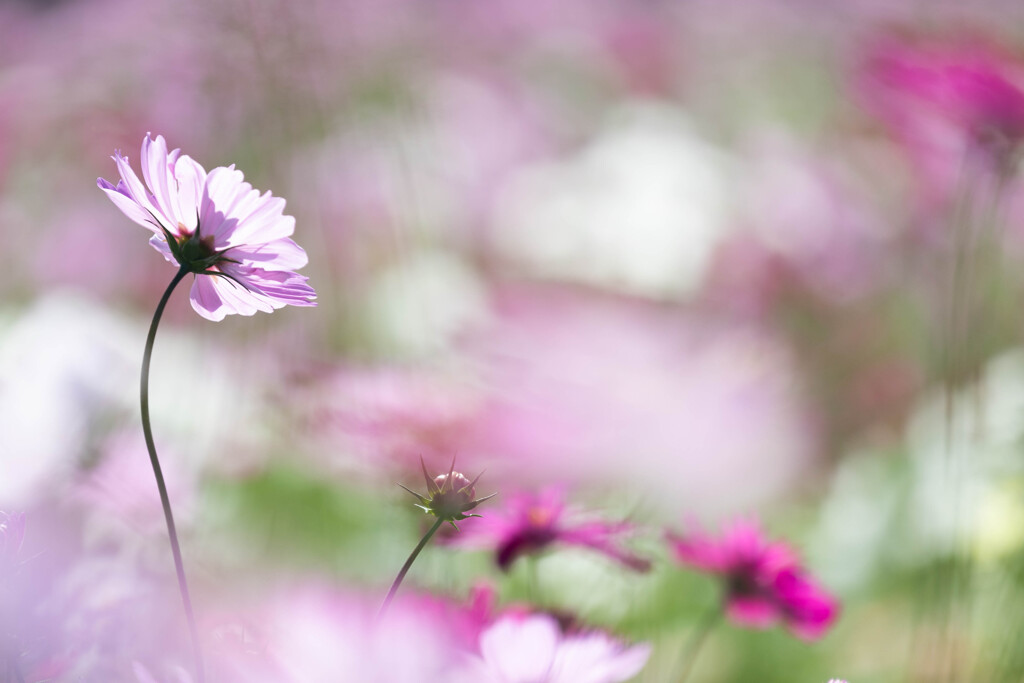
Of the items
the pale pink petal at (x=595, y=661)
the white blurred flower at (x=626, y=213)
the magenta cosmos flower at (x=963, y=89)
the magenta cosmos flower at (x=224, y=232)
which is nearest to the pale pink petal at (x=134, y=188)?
the magenta cosmos flower at (x=224, y=232)

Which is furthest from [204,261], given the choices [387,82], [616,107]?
[616,107]

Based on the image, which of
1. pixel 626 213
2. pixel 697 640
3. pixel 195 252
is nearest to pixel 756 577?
pixel 697 640

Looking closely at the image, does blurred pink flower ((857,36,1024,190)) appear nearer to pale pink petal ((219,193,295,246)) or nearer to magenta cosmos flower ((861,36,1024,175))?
magenta cosmos flower ((861,36,1024,175))

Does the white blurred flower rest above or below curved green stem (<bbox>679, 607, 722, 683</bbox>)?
above

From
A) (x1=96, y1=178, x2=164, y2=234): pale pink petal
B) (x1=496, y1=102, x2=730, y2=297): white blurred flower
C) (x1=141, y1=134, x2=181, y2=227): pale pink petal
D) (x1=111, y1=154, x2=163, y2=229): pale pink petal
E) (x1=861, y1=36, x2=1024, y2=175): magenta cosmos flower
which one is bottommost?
(x1=96, y1=178, x2=164, y2=234): pale pink petal

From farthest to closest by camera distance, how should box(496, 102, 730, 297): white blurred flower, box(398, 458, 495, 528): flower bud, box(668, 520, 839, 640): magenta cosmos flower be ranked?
box(496, 102, 730, 297): white blurred flower → box(668, 520, 839, 640): magenta cosmos flower → box(398, 458, 495, 528): flower bud

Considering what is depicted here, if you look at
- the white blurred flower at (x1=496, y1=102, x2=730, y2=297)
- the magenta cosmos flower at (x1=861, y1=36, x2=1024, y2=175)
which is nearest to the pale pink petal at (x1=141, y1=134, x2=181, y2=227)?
the magenta cosmos flower at (x1=861, y1=36, x2=1024, y2=175)

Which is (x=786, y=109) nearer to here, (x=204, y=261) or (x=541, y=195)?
(x=541, y=195)
